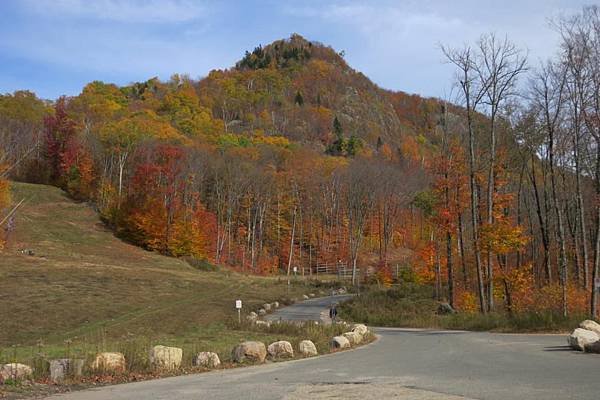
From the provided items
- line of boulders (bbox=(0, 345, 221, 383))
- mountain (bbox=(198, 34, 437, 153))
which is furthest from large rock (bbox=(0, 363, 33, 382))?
mountain (bbox=(198, 34, 437, 153))

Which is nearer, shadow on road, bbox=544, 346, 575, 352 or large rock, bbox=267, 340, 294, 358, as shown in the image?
shadow on road, bbox=544, 346, 575, 352

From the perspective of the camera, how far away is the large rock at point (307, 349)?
17.1 metres

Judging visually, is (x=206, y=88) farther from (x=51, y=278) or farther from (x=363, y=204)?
(x=51, y=278)

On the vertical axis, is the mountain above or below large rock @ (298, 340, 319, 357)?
above

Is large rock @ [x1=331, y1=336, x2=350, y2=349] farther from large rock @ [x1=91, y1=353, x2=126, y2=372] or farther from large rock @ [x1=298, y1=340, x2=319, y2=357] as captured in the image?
large rock @ [x1=91, y1=353, x2=126, y2=372]

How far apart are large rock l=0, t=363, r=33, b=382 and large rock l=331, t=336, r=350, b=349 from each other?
9.83 meters

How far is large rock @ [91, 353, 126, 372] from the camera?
12273 mm

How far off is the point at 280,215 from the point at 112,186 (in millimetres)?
24370

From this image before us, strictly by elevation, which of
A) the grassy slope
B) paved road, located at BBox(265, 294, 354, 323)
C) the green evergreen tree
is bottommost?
paved road, located at BBox(265, 294, 354, 323)

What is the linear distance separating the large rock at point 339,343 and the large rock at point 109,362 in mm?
7978

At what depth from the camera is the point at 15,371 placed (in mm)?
11258

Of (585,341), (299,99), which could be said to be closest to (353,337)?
(585,341)

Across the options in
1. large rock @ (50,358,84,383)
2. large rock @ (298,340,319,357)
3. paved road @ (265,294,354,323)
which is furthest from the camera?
paved road @ (265,294,354,323)

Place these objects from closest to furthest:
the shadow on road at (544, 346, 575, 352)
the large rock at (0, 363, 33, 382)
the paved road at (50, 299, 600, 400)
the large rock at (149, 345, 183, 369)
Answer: the paved road at (50, 299, 600, 400) < the large rock at (0, 363, 33, 382) < the large rock at (149, 345, 183, 369) < the shadow on road at (544, 346, 575, 352)
